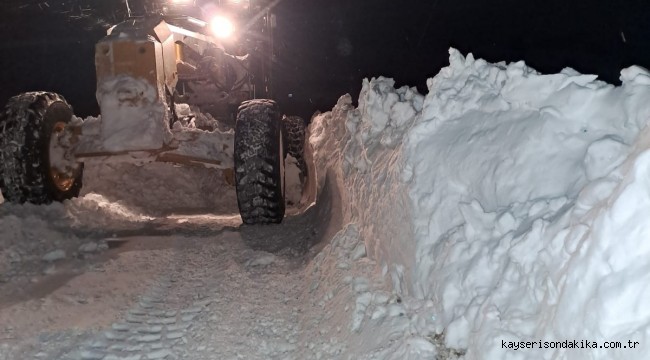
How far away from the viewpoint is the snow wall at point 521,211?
2.23 m

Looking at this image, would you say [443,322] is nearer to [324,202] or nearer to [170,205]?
[324,202]

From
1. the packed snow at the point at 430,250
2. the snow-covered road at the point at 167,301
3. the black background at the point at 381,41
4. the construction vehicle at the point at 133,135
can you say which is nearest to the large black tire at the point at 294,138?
the construction vehicle at the point at 133,135

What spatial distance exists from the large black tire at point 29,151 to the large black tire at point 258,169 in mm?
2239

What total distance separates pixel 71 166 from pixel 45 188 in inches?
21.1

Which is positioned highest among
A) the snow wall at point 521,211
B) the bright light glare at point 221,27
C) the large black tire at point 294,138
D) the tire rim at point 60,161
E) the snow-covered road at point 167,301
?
the bright light glare at point 221,27

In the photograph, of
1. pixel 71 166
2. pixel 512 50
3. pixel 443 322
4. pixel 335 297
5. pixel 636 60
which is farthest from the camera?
pixel 512 50

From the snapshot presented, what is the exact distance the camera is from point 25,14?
19984 millimetres

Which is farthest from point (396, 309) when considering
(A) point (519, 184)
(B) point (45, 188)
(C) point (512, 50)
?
(C) point (512, 50)

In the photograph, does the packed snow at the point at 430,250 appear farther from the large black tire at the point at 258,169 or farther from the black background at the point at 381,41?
the black background at the point at 381,41

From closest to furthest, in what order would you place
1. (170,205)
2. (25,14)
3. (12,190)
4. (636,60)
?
1. (12,190)
2. (170,205)
3. (25,14)
4. (636,60)

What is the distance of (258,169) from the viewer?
6.65m

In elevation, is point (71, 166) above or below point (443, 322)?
above

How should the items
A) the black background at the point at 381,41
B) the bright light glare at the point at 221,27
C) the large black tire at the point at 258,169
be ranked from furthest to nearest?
the black background at the point at 381,41 < the bright light glare at the point at 221,27 < the large black tire at the point at 258,169

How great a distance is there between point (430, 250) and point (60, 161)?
5299mm
